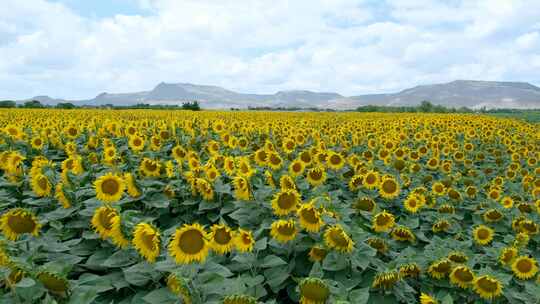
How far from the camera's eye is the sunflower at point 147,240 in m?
2.94

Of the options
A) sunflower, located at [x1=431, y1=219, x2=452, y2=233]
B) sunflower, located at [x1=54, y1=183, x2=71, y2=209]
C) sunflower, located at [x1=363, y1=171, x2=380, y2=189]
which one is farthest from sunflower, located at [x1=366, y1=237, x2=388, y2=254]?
sunflower, located at [x1=54, y1=183, x2=71, y2=209]

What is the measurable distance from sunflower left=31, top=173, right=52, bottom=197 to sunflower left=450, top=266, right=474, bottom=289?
4174 millimetres

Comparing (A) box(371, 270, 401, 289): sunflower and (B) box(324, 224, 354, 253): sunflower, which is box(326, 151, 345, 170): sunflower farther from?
(A) box(371, 270, 401, 289): sunflower

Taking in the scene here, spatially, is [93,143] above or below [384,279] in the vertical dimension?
above

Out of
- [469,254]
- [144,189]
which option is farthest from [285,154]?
[469,254]

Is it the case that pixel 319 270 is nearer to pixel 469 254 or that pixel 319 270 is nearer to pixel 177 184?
pixel 469 254

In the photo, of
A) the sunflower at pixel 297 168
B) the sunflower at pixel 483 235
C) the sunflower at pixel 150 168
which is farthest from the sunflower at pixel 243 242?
the sunflower at pixel 483 235

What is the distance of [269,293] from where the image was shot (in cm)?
382

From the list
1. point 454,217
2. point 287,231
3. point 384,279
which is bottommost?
point 454,217

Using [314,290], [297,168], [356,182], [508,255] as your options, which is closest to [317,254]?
[314,290]

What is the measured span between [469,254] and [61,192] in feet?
14.4

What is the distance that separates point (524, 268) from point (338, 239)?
241 cm

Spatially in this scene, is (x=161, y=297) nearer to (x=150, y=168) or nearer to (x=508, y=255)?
(x=150, y=168)

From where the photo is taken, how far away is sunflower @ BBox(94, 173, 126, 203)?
400 cm
